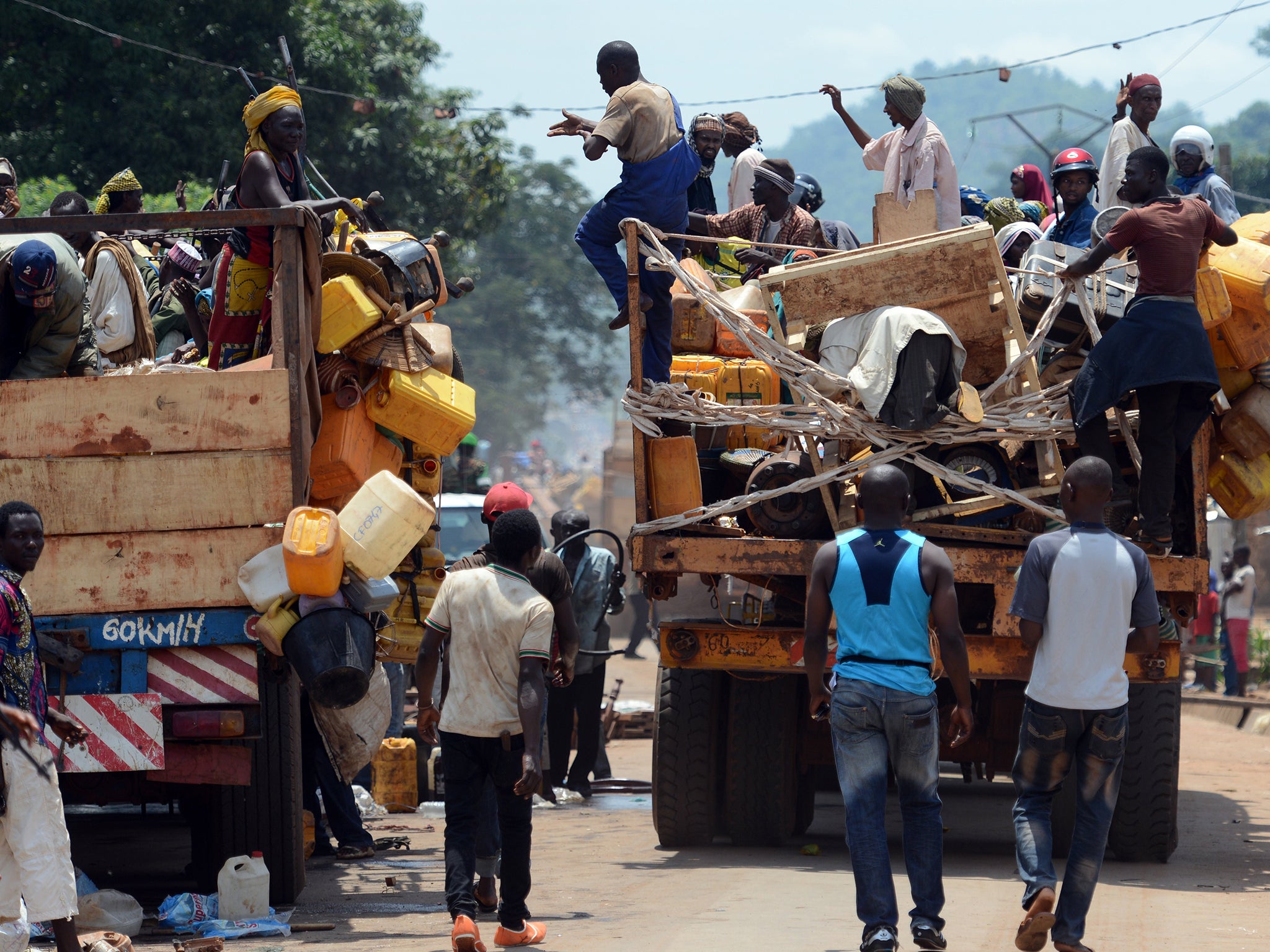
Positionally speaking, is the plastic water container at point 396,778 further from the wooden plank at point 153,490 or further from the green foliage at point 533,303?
the green foliage at point 533,303

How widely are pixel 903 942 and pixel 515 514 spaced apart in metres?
2.12

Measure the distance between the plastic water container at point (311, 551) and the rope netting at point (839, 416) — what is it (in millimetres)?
1820

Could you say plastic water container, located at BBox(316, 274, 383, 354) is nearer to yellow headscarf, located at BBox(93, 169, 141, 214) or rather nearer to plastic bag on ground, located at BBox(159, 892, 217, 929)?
plastic bag on ground, located at BBox(159, 892, 217, 929)

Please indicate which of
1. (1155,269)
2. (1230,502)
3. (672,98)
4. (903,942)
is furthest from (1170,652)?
(672,98)

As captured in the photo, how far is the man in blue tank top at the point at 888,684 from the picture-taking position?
556 cm

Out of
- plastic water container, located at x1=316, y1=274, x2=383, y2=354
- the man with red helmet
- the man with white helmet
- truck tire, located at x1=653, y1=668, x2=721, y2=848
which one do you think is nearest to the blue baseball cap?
plastic water container, located at x1=316, y1=274, x2=383, y2=354

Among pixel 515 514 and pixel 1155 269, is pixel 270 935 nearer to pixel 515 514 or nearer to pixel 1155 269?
pixel 515 514

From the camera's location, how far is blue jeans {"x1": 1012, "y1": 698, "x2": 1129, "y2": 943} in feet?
18.4

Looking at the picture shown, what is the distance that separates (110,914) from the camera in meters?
6.27

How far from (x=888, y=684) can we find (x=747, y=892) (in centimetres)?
182

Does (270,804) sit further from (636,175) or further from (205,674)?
(636,175)

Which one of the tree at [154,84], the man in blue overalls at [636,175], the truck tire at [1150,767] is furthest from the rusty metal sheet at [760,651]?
the tree at [154,84]

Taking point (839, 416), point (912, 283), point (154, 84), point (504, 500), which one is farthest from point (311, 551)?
point (154, 84)

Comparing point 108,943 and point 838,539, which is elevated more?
point 838,539
